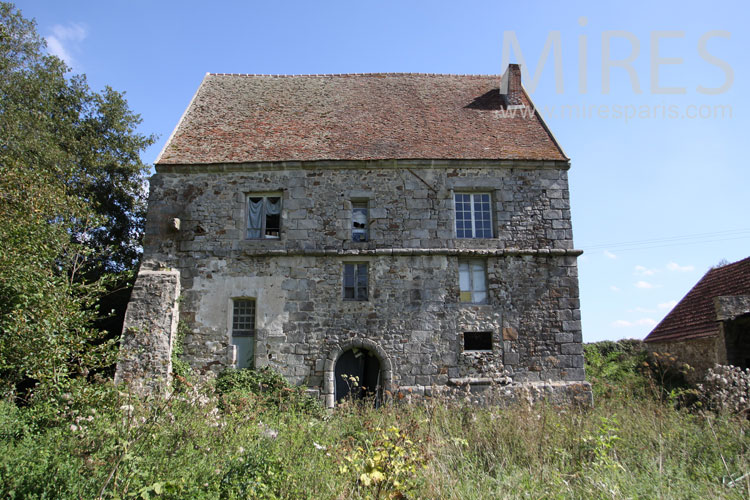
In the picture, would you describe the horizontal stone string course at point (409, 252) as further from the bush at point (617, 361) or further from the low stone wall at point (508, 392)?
the bush at point (617, 361)

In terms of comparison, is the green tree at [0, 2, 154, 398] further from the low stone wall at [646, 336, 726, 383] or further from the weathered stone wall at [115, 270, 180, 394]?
the low stone wall at [646, 336, 726, 383]

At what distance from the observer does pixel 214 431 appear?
18.1ft

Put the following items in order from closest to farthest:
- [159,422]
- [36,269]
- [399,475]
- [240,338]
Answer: [399,475] < [159,422] < [36,269] < [240,338]

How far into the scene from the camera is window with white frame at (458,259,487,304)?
37.8 ft

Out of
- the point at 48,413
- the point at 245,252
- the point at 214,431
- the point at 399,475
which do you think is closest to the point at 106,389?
the point at 48,413

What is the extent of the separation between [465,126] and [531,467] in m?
10.1

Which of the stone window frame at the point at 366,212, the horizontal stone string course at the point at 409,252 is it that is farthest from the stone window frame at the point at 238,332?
the stone window frame at the point at 366,212

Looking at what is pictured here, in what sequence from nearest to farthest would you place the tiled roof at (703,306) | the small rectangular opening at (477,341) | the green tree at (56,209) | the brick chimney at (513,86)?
the green tree at (56,209), the small rectangular opening at (477,341), the tiled roof at (703,306), the brick chimney at (513,86)

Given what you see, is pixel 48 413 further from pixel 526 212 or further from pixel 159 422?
pixel 526 212

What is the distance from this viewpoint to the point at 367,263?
11641mm

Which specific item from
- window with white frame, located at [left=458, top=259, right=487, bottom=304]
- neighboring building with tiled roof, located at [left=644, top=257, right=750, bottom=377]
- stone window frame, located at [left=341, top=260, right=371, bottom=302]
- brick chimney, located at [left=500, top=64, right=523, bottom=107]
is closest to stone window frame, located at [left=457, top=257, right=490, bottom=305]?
window with white frame, located at [left=458, top=259, right=487, bottom=304]

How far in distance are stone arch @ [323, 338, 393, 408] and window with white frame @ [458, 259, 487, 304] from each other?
7.78ft

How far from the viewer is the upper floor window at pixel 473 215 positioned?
12008 millimetres

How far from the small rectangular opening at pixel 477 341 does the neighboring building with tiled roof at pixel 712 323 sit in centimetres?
623
